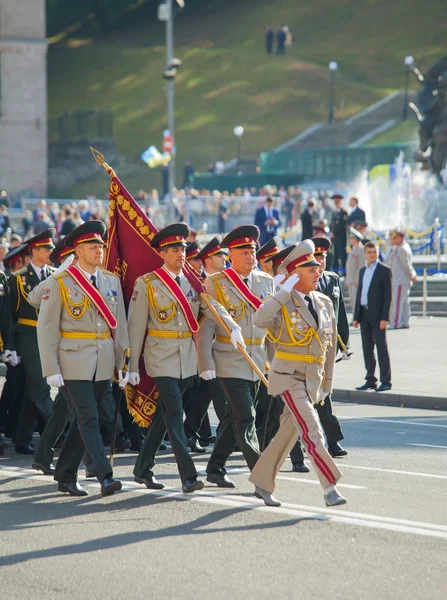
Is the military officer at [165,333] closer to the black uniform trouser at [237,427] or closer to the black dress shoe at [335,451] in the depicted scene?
the black uniform trouser at [237,427]

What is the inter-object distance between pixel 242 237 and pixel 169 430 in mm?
1534

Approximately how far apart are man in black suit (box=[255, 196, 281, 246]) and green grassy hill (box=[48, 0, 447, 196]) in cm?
4085

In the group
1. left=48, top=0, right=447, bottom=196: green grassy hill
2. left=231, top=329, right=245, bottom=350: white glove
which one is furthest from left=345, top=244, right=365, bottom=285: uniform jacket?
left=48, top=0, right=447, bottom=196: green grassy hill

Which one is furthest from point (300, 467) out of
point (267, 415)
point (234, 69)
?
point (234, 69)

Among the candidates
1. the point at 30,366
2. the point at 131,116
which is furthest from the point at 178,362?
the point at 131,116

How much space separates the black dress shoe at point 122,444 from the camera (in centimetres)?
1095

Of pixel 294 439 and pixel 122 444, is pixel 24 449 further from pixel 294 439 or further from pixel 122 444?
pixel 294 439

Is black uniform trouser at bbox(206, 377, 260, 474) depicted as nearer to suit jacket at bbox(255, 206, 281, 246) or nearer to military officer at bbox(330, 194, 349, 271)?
military officer at bbox(330, 194, 349, 271)

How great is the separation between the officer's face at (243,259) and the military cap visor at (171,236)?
52 cm

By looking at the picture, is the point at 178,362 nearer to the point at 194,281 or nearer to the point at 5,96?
the point at 194,281

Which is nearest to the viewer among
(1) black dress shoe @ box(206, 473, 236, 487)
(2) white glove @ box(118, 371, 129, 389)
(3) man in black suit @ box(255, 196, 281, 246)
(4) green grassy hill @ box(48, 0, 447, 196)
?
(2) white glove @ box(118, 371, 129, 389)

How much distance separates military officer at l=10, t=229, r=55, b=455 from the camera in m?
10.8

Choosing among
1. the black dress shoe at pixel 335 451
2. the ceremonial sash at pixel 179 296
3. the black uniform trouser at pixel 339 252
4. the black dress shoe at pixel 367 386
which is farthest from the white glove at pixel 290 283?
the black uniform trouser at pixel 339 252

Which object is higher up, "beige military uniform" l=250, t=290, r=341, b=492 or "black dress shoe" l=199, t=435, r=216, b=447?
"beige military uniform" l=250, t=290, r=341, b=492
